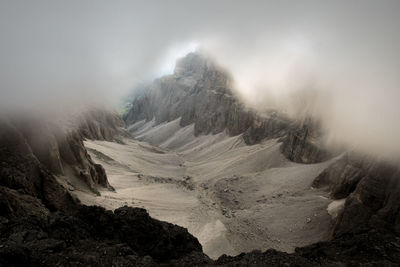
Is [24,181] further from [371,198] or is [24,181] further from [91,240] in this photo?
[371,198]

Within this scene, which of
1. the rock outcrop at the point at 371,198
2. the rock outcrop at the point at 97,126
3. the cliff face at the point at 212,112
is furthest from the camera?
the rock outcrop at the point at 97,126

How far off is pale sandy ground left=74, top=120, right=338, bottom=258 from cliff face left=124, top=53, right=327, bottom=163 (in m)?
2.97

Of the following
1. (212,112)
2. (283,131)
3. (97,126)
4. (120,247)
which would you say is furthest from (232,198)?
(212,112)

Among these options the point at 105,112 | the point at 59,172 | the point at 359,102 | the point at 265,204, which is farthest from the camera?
the point at 105,112

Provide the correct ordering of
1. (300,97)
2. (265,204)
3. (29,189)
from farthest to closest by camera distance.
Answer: (300,97) → (265,204) → (29,189)

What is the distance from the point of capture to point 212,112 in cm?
7844

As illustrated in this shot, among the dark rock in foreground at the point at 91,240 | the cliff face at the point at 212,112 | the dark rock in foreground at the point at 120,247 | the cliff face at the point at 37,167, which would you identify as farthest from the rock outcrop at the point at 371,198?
the cliff face at the point at 37,167

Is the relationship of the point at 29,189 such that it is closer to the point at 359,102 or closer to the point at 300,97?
the point at 359,102

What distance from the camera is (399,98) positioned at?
81.1 ft

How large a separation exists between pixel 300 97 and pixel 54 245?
47.0m

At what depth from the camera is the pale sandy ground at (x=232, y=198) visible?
66.4 ft

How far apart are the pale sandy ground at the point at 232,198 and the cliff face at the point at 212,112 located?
297cm

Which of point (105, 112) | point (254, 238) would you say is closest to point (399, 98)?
point (254, 238)

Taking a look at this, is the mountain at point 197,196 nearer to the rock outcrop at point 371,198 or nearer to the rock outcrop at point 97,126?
the rock outcrop at point 371,198
